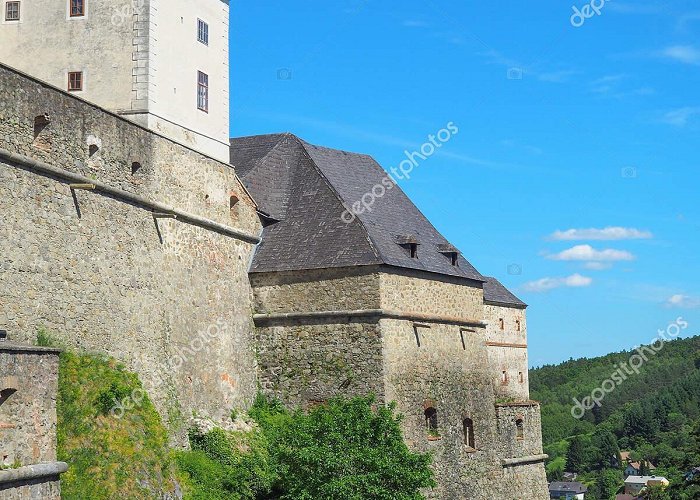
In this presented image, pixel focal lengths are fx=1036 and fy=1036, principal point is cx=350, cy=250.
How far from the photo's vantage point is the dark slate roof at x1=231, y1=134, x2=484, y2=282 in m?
28.8

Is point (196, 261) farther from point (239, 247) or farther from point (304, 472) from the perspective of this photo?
point (304, 472)

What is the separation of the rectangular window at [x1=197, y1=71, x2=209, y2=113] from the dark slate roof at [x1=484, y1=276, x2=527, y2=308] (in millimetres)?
21552

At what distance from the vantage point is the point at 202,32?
27.2 meters

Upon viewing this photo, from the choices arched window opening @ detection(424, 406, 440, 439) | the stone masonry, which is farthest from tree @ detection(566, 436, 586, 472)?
the stone masonry

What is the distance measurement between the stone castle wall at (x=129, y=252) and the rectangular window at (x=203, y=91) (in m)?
1.52

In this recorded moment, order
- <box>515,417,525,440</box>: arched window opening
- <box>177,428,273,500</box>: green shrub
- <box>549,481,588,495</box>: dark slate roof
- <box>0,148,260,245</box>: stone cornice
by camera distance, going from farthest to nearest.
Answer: <box>549,481,588,495</box>: dark slate roof
<box>515,417,525,440</box>: arched window opening
<box>177,428,273,500</box>: green shrub
<box>0,148,260,245</box>: stone cornice

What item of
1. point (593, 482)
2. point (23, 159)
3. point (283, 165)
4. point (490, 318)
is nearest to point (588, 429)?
point (593, 482)

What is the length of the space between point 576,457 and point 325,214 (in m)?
112

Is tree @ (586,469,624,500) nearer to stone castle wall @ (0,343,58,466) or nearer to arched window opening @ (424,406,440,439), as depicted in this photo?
arched window opening @ (424,406,440,439)

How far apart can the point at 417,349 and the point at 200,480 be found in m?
8.60

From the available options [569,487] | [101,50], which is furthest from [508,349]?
[569,487]

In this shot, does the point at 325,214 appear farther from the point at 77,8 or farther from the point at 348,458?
the point at 77,8

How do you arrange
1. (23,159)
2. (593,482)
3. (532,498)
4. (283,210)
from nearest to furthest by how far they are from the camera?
(23,159) < (283,210) < (532,498) < (593,482)

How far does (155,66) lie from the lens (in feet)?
80.7
